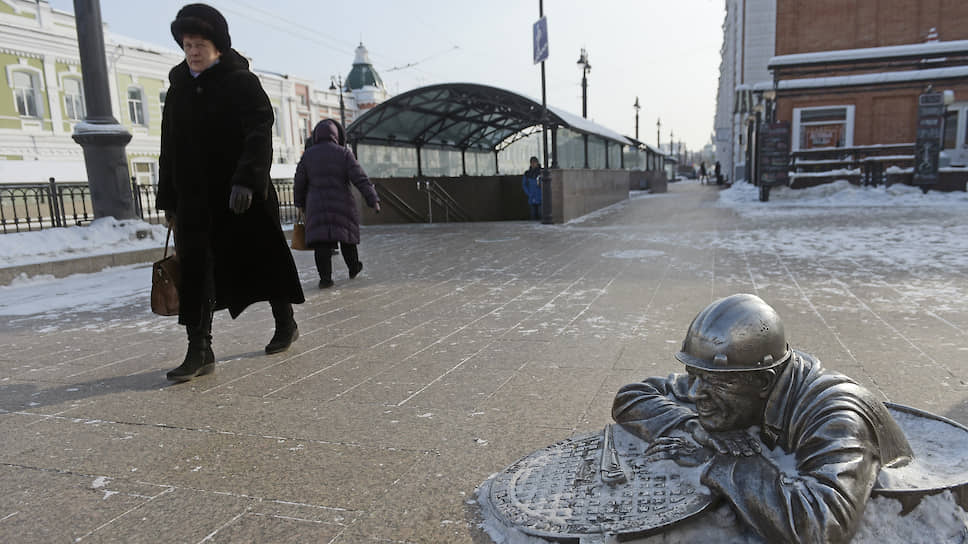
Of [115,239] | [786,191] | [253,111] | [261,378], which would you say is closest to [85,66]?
[115,239]

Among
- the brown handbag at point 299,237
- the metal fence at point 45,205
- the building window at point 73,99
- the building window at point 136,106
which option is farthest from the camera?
the building window at point 136,106

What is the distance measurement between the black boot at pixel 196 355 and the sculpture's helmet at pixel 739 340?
299cm

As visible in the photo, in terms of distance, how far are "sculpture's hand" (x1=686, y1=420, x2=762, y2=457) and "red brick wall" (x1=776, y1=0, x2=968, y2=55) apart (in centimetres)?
2942

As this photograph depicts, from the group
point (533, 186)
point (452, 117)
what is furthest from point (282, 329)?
point (452, 117)

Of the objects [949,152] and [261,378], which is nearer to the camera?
[261,378]

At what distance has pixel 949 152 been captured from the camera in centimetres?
2200

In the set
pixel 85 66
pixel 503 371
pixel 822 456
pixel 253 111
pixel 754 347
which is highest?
pixel 85 66

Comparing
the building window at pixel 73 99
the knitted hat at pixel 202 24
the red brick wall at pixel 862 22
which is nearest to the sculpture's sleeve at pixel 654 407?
the knitted hat at pixel 202 24

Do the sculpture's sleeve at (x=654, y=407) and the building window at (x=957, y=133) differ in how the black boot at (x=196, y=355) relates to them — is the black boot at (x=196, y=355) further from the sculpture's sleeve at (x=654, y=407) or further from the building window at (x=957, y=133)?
the building window at (x=957, y=133)

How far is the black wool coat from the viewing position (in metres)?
3.58

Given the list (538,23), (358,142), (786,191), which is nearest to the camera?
(538,23)

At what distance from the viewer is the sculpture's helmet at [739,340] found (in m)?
1.70

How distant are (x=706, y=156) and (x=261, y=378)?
12718 cm

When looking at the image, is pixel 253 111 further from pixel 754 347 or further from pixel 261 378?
pixel 754 347
